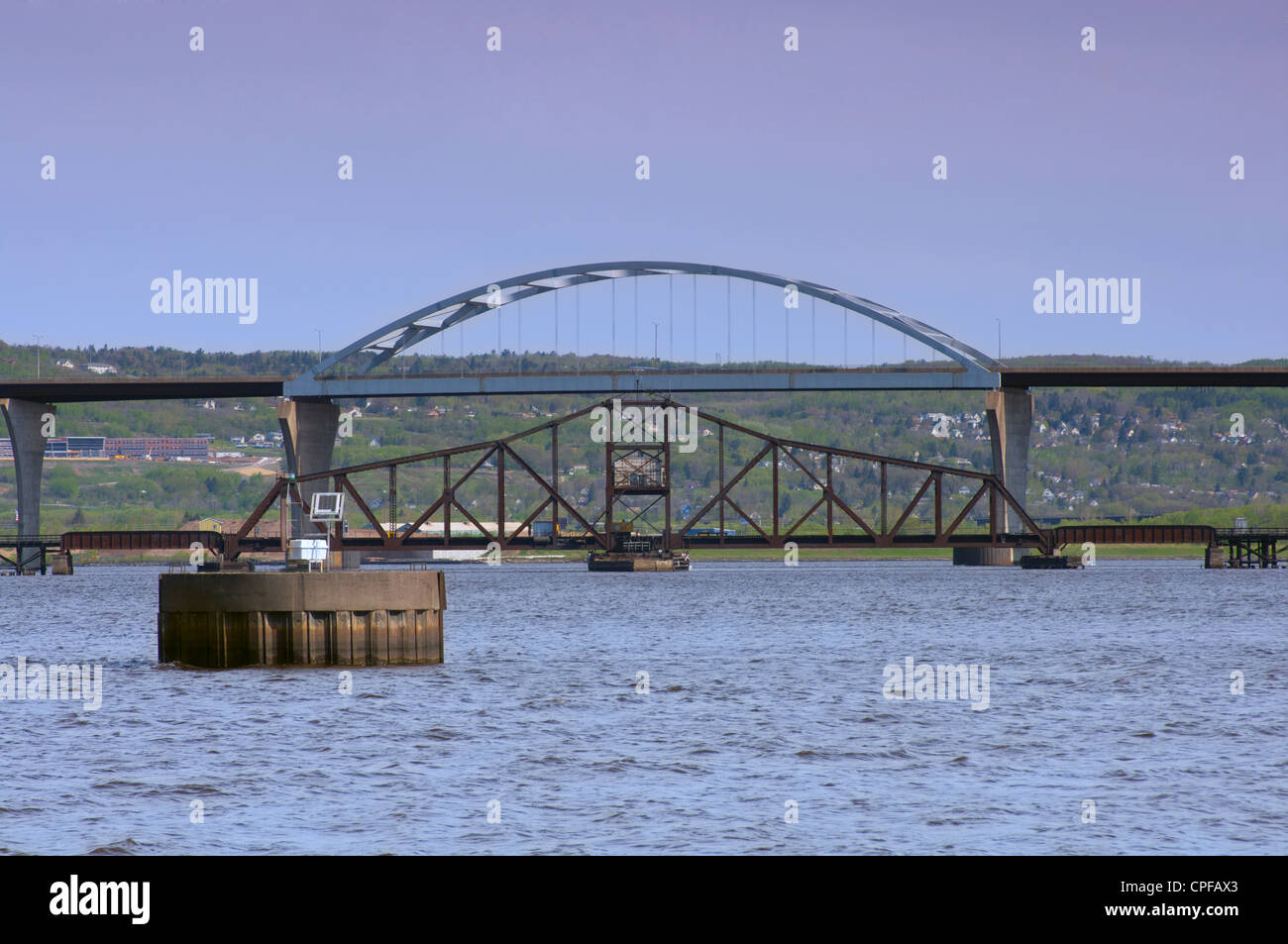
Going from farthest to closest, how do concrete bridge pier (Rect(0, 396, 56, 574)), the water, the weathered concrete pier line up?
concrete bridge pier (Rect(0, 396, 56, 574)), the weathered concrete pier, the water

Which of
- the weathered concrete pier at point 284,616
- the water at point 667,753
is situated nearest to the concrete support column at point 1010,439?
the water at point 667,753

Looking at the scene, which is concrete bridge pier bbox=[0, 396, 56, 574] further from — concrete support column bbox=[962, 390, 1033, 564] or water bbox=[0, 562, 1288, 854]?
water bbox=[0, 562, 1288, 854]

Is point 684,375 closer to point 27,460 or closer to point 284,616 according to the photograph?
point 27,460

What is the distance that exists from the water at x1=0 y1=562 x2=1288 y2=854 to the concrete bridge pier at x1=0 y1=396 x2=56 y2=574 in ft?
399

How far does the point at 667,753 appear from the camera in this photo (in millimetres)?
34781

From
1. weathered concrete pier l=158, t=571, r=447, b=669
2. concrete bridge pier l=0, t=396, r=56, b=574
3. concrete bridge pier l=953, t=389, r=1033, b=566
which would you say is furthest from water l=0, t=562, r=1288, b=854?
concrete bridge pier l=0, t=396, r=56, b=574

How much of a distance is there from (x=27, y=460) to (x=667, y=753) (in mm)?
170907

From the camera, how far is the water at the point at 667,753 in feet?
83.1

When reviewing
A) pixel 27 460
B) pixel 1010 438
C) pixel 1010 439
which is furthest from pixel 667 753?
pixel 27 460

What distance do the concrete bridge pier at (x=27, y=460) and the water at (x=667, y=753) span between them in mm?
121655

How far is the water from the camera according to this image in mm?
25344
